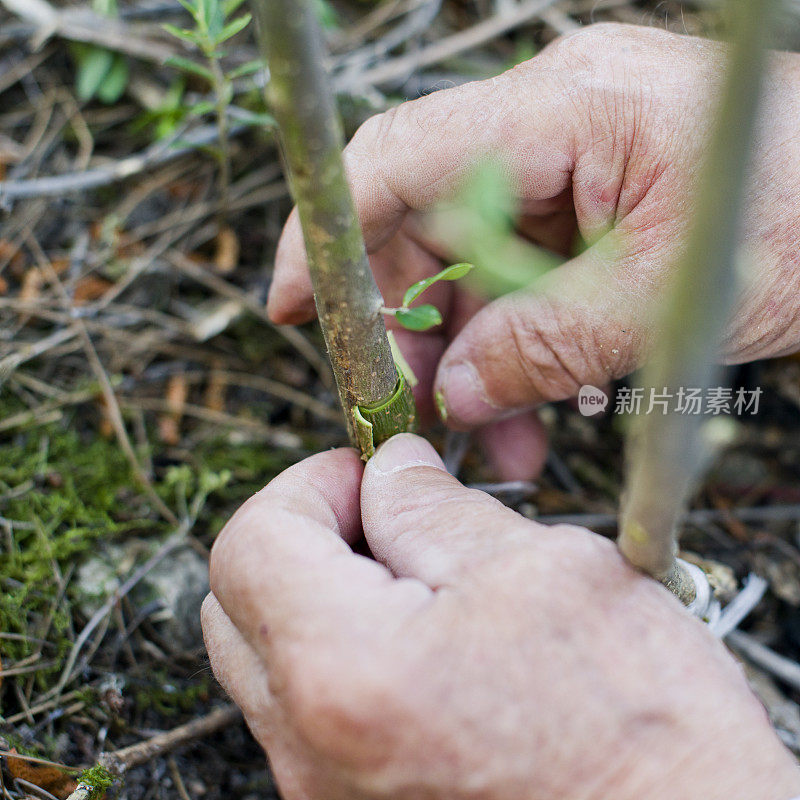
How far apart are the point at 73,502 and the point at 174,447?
368mm

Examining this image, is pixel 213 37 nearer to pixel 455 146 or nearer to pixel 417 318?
pixel 455 146

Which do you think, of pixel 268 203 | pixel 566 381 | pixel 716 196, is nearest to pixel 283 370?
pixel 268 203

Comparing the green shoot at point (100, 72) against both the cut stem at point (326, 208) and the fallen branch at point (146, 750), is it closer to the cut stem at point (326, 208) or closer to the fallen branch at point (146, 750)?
the cut stem at point (326, 208)

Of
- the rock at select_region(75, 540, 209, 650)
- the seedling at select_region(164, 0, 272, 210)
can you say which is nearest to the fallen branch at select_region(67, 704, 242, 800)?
the rock at select_region(75, 540, 209, 650)

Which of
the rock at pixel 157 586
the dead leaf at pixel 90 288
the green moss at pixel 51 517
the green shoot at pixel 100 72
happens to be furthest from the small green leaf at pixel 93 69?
the rock at pixel 157 586

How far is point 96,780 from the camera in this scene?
1349 millimetres

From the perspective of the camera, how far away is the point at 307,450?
2191 mm

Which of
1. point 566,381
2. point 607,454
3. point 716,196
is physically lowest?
point 607,454

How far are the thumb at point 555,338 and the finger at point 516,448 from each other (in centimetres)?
28

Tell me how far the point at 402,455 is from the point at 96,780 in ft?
2.83

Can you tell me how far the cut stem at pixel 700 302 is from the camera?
0.57 metres

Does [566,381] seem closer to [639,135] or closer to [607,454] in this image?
[639,135]

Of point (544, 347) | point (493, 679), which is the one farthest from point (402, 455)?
point (493, 679)

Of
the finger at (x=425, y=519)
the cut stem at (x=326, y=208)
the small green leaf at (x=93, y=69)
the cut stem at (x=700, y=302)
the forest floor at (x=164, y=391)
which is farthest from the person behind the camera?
the small green leaf at (x=93, y=69)
